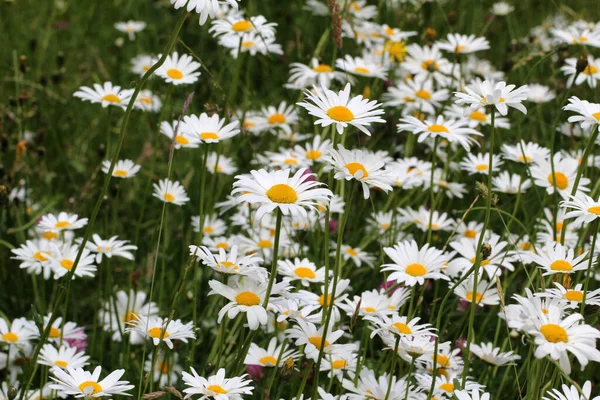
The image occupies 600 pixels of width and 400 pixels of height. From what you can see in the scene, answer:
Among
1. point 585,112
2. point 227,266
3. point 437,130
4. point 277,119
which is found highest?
point 585,112

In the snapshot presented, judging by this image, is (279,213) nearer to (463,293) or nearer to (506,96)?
(506,96)

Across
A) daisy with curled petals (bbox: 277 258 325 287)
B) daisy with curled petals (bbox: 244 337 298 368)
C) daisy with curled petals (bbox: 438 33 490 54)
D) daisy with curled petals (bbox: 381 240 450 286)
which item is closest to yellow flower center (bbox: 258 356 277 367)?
daisy with curled petals (bbox: 244 337 298 368)

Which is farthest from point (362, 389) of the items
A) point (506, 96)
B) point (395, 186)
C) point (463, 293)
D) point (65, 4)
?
point (65, 4)

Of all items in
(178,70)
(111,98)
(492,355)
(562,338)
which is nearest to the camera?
(562,338)

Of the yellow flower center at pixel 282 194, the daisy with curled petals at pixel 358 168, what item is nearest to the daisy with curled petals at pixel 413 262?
the daisy with curled petals at pixel 358 168

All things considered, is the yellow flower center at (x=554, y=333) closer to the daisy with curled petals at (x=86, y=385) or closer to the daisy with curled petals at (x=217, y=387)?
the daisy with curled petals at (x=217, y=387)

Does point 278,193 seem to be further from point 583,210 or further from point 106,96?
point 106,96

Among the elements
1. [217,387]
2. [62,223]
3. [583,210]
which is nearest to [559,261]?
[583,210]

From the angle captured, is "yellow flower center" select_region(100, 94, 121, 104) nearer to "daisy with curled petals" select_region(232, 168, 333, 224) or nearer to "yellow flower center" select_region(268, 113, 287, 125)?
"yellow flower center" select_region(268, 113, 287, 125)
